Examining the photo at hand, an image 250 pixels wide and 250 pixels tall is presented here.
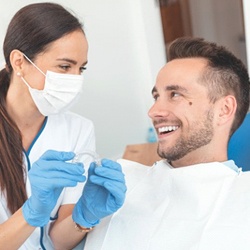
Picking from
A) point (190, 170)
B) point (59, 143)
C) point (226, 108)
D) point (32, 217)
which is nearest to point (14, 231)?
point (32, 217)

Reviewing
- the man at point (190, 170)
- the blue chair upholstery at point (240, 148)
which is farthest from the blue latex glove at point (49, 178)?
the blue chair upholstery at point (240, 148)

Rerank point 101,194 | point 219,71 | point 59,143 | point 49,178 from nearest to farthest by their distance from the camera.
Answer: point 49,178
point 101,194
point 219,71
point 59,143

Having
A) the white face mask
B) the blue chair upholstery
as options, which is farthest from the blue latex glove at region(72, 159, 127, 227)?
the blue chair upholstery

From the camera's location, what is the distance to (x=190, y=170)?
1108 millimetres

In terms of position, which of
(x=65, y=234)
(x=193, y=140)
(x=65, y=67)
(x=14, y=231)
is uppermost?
(x=65, y=67)

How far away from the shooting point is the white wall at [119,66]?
2.54m

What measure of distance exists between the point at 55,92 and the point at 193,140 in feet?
1.56

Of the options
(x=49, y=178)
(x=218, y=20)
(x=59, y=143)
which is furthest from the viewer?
(x=218, y=20)

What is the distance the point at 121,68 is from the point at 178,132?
1.63m

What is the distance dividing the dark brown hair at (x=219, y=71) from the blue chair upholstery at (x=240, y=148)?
0.23 feet

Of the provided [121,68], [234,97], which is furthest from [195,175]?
[121,68]

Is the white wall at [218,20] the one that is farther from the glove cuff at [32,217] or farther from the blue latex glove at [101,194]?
the glove cuff at [32,217]

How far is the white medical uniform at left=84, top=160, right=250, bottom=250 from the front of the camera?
0.93 m

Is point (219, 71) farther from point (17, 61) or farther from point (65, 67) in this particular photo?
point (17, 61)
